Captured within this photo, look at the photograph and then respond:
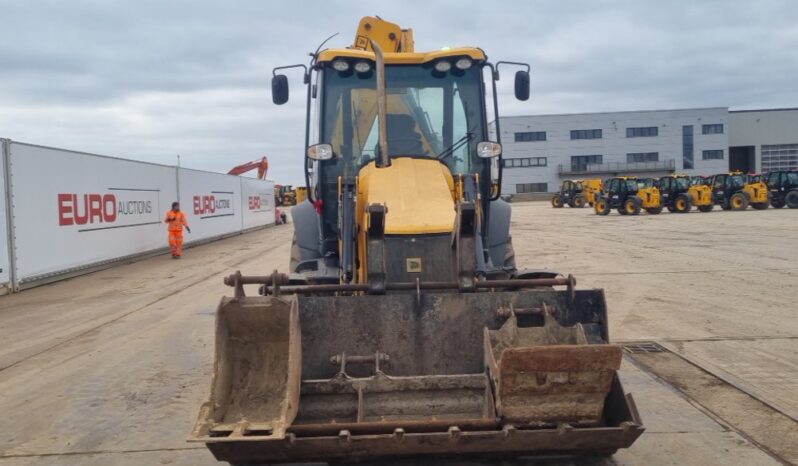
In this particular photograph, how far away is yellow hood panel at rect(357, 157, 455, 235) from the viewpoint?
17.1 ft

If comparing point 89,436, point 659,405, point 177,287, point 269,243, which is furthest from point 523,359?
point 269,243

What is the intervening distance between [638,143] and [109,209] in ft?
228

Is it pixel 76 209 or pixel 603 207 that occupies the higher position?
pixel 76 209

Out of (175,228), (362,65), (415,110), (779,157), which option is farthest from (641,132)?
(362,65)

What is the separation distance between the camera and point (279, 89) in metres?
7.36

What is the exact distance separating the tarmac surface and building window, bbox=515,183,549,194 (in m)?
62.9

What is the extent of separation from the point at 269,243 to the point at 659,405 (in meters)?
21.9

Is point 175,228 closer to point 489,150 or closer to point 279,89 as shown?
point 279,89

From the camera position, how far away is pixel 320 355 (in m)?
4.75

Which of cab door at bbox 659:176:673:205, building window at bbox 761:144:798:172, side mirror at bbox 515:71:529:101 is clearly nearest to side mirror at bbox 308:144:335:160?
side mirror at bbox 515:71:529:101

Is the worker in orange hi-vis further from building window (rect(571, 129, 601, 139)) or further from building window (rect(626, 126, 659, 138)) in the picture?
building window (rect(626, 126, 659, 138))

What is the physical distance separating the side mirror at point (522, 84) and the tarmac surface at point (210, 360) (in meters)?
3.01

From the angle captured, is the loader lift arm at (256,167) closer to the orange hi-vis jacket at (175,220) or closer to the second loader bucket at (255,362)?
the orange hi-vis jacket at (175,220)

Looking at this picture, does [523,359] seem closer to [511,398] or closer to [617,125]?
[511,398]
